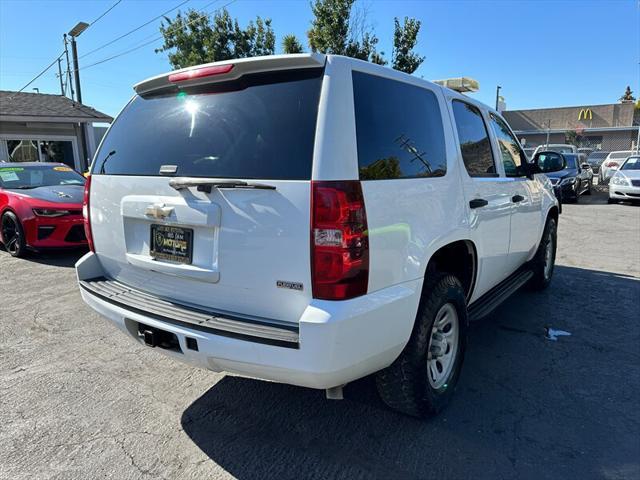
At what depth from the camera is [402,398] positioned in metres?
2.67

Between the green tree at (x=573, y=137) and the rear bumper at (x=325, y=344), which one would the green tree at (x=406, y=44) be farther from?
the green tree at (x=573, y=137)

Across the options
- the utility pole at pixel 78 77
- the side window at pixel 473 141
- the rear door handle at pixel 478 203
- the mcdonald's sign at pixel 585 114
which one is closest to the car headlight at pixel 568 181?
the side window at pixel 473 141

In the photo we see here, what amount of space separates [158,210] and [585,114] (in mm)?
46147

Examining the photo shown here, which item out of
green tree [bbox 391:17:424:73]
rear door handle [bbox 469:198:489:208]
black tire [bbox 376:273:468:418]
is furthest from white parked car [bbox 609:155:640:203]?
black tire [bbox 376:273:468:418]

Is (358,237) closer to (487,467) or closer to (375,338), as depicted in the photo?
(375,338)

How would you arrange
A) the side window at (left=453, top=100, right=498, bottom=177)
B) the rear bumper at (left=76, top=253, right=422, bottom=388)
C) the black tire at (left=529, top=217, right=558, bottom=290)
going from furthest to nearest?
the black tire at (left=529, top=217, right=558, bottom=290)
the side window at (left=453, top=100, right=498, bottom=177)
the rear bumper at (left=76, top=253, right=422, bottom=388)

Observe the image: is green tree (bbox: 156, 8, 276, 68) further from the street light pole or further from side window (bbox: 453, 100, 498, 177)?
side window (bbox: 453, 100, 498, 177)

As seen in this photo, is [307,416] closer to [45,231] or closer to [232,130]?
[232,130]

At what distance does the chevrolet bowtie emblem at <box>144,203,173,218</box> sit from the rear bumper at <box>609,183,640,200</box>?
632 inches

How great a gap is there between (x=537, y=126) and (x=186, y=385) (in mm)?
45632

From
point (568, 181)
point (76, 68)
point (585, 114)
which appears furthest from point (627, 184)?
point (585, 114)

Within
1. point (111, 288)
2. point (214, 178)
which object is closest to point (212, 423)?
point (111, 288)

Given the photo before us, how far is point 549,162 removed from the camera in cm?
475

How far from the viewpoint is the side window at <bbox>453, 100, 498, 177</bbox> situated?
130 inches
